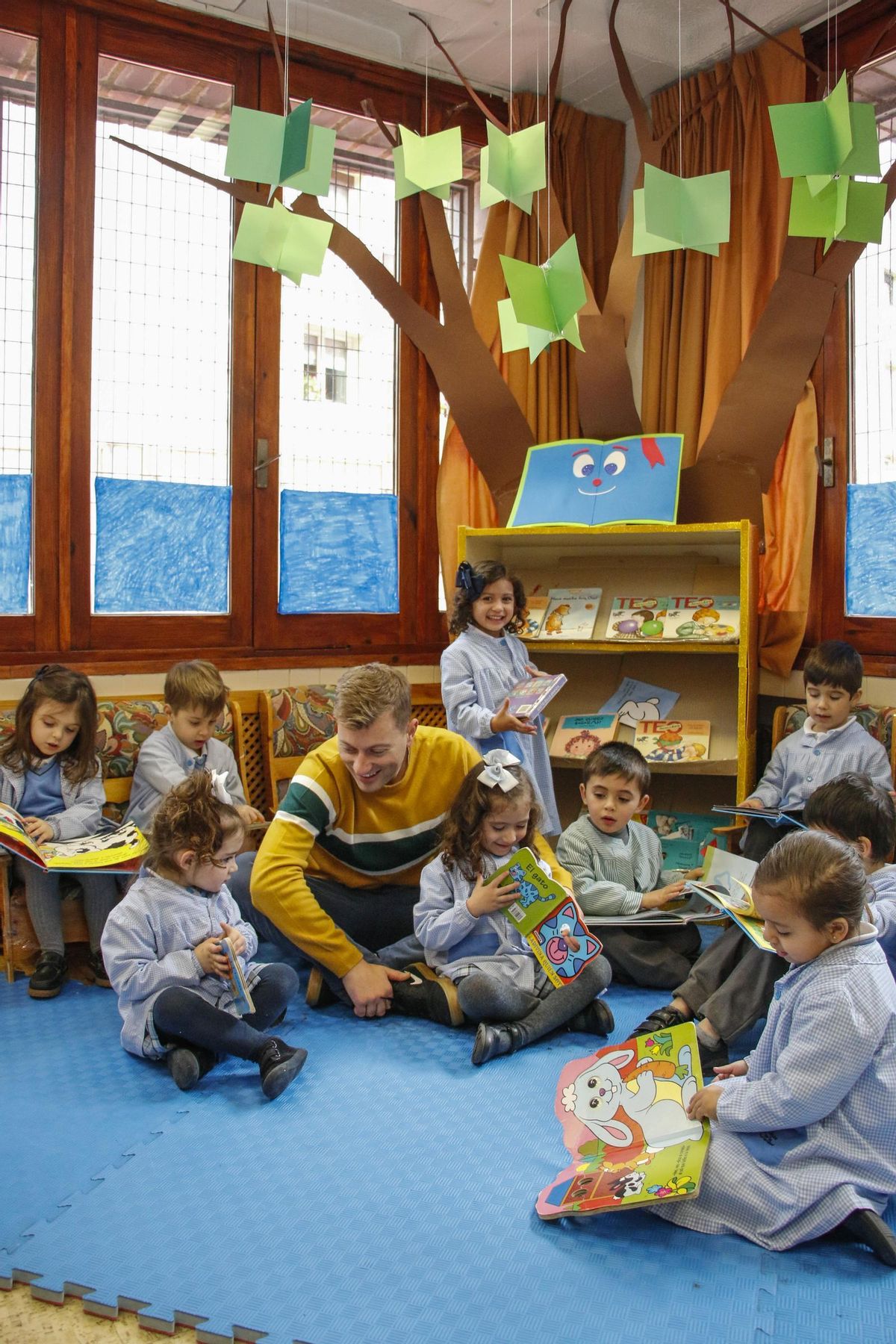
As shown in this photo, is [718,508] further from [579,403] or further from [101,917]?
[101,917]

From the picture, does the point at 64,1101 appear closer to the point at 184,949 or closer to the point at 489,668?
the point at 184,949

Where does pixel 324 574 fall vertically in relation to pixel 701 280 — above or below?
below

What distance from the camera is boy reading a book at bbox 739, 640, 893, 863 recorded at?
11.6 ft

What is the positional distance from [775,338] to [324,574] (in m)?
2.02

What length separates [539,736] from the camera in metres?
3.90

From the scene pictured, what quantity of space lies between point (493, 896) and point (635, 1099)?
0.69 m

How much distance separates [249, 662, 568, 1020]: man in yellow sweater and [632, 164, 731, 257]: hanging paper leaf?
5.31 ft

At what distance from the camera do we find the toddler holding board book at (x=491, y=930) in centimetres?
269

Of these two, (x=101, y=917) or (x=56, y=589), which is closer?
(x=101, y=917)

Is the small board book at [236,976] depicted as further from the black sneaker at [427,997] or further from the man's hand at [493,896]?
the man's hand at [493,896]

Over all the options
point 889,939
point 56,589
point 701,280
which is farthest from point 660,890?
point 701,280

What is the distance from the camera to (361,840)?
294 centimetres

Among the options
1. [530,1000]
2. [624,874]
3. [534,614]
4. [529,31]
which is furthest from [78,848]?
[529,31]

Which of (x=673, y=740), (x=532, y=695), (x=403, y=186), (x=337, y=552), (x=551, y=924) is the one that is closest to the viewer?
(x=551, y=924)
